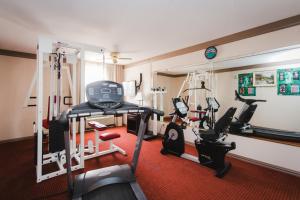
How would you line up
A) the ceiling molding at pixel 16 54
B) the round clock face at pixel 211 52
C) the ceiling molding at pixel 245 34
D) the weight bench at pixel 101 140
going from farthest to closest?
the ceiling molding at pixel 16 54, the round clock face at pixel 211 52, the weight bench at pixel 101 140, the ceiling molding at pixel 245 34

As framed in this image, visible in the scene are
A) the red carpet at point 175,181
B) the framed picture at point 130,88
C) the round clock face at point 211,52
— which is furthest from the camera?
the framed picture at point 130,88

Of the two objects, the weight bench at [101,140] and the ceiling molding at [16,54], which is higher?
the ceiling molding at [16,54]

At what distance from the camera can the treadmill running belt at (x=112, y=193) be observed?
1559 millimetres

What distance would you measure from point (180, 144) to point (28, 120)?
4.18 m

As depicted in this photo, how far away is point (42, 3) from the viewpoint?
192 cm

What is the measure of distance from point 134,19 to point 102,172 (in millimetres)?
2283

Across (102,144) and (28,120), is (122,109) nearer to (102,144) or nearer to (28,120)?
(102,144)

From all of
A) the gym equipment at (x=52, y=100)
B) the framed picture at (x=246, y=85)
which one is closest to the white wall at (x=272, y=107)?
the framed picture at (x=246, y=85)

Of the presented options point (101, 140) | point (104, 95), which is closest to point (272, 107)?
point (101, 140)

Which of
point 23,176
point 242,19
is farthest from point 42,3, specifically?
point 242,19

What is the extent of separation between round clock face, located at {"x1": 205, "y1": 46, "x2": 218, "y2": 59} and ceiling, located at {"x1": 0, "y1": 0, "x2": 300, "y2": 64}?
217 millimetres

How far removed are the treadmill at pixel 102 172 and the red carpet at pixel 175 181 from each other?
33cm

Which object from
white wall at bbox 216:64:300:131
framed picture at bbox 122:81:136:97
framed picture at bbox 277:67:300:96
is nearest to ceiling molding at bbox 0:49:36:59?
framed picture at bbox 122:81:136:97

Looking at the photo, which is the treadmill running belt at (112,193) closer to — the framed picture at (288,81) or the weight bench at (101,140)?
the weight bench at (101,140)
